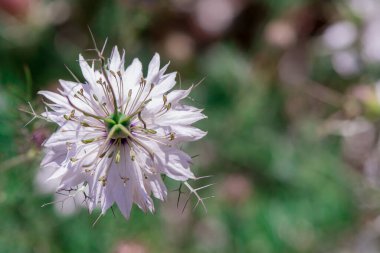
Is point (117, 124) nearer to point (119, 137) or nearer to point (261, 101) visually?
point (119, 137)

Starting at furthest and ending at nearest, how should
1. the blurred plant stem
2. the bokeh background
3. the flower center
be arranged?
the bokeh background < the blurred plant stem < the flower center

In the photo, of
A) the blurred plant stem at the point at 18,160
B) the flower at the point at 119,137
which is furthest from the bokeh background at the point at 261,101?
the flower at the point at 119,137

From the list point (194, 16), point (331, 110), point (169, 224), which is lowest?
point (169, 224)

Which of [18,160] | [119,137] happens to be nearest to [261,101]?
[18,160]

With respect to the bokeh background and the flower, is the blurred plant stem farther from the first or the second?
the bokeh background

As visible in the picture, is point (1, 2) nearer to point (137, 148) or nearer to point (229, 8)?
point (229, 8)

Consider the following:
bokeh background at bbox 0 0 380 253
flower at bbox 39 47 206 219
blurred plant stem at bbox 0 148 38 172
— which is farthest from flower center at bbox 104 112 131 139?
→ bokeh background at bbox 0 0 380 253

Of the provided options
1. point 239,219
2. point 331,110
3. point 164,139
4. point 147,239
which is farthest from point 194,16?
point 164,139
